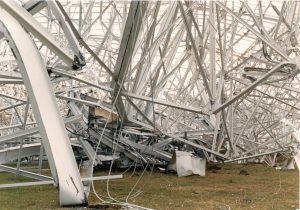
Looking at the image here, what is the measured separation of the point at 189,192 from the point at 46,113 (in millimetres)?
5688

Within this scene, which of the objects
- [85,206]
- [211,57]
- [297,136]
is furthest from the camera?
[211,57]

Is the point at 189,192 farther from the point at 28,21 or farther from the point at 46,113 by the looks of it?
the point at 28,21

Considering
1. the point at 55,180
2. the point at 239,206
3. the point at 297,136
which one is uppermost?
the point at 297,136

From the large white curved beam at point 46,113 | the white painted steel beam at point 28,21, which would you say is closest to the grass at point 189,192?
the large white curved beam at point 46,113

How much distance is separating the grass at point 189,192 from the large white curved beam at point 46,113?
2.10 m

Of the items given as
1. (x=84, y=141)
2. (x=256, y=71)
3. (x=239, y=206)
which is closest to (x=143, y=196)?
(x=239, y=206)

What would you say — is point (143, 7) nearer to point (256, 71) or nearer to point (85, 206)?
point (85, 206)

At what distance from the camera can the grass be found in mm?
9992

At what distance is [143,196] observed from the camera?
11.1 metres

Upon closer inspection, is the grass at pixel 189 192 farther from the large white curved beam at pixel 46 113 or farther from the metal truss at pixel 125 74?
the large white curved beam at pixel 46 113

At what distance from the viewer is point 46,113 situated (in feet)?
23.6

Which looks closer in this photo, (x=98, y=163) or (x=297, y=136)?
(x=297, y=136)

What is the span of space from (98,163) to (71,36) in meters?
10.6

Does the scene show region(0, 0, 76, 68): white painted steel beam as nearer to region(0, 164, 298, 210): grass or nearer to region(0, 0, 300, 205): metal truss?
region(0, 0, 300, 205): metal truss
